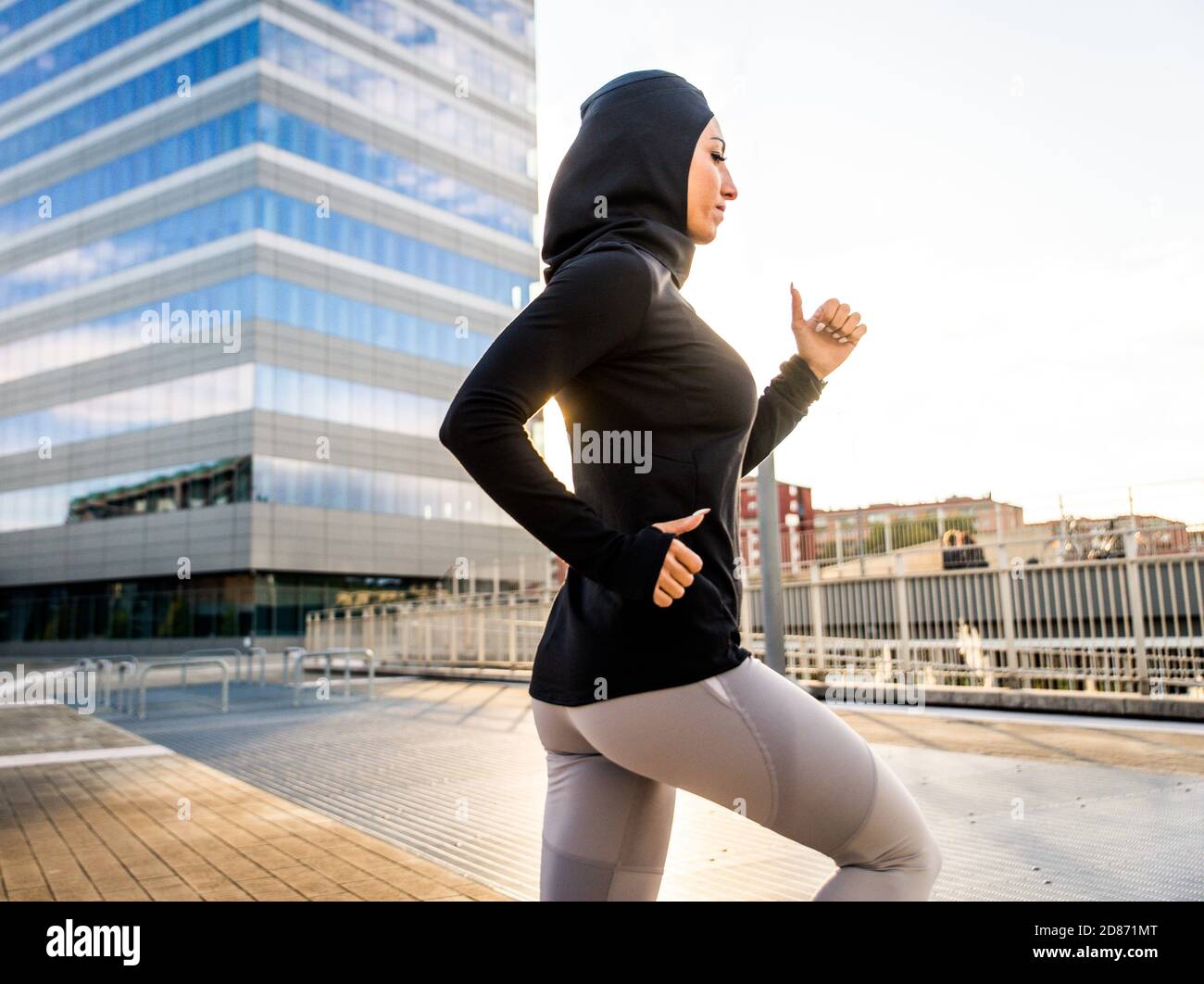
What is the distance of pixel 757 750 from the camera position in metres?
1.56

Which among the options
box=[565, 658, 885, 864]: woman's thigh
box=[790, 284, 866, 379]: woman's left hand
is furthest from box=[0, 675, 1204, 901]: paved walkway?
box=[565, 658, 885, 864]: woman's thigh

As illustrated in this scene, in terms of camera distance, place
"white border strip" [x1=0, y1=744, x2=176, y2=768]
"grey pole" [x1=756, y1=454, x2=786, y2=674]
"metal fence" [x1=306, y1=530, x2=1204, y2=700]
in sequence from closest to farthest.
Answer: "grey pole" [x1=756, y1=454, x2=786, y2=674]
"white border strip" [x1=0, y1=744, x2=176, y2=768]
"metal fence" [x1=306, y1=530, x2=1204, y2=700]

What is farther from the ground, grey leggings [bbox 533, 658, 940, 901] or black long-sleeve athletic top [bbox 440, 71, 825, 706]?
black long-sleeve athletic top [bbox 440, 71, 825, 706]

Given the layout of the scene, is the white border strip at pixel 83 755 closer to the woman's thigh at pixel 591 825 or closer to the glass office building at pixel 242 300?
the woman's thigh at pixel 591 825

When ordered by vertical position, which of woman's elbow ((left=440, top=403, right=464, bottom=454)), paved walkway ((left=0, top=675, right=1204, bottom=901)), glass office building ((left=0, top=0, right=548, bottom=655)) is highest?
glass office building ((left=0, top=0, right=548, bottom=655))

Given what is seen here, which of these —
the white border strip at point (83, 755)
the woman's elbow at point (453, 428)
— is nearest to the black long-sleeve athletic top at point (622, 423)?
the woman's elbow at point (453, 428)

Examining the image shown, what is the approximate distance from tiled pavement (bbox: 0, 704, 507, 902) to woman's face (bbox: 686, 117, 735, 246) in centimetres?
328

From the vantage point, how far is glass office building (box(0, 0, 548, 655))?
41531 millimetres

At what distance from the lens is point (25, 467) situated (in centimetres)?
4809

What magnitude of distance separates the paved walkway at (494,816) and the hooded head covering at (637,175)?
324cm

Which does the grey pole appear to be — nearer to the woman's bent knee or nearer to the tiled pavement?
the tiled pavement

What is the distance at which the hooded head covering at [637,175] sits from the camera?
5.99 ft

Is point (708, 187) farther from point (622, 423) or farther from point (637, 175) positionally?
point (622, 423)

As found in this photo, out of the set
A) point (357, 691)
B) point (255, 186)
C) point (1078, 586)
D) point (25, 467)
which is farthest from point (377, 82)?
point (1078, 586)
